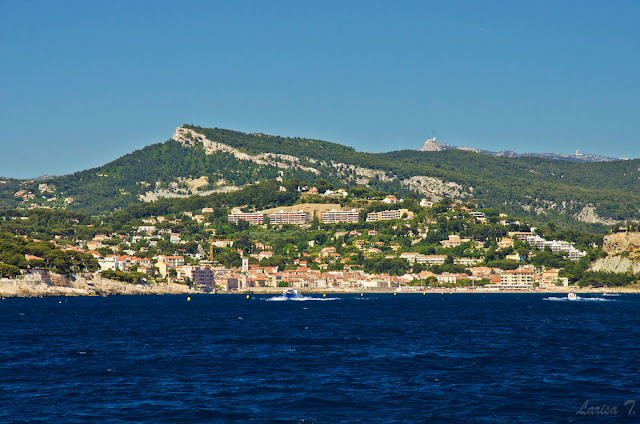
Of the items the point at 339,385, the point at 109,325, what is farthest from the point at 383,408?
the point at 109,325

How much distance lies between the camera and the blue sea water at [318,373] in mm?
32688

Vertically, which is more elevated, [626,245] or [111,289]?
[626,245]

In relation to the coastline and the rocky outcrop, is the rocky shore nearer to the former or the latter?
the coastline

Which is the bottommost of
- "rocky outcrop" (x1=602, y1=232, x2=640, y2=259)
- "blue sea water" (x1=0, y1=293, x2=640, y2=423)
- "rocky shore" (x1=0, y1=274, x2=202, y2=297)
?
"blue sea water" (x1=0, y1=293, x2=640, y2=423)

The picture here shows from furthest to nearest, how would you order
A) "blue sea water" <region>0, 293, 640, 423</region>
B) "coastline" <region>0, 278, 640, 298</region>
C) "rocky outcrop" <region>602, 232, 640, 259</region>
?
"rocky outcrop" <region>602, 232, 640, 259</region> < "coastline" <region>0, 278, 640, 298</region> < "blue sea water" <region>0, 293, 640, 423</region>

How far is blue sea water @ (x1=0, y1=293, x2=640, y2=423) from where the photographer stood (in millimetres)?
32688

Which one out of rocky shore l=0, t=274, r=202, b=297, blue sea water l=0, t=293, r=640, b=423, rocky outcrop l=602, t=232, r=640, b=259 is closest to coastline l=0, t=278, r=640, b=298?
rocky shore l=0, t=274, r=202, b=297

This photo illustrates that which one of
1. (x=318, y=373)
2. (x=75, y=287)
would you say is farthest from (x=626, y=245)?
(x=318, y=373)

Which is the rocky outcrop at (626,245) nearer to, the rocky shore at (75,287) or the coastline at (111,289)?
the coastline at (111,289)

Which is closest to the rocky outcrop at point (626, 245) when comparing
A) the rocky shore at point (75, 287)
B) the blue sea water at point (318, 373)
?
the rocky shore at point (75, 287)

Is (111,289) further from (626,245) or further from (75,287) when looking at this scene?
(626,245)

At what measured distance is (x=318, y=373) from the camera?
42750 mm

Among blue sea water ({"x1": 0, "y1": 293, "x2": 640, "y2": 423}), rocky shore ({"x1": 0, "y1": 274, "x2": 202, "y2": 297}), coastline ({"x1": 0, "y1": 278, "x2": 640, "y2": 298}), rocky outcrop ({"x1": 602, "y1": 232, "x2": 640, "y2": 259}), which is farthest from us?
rocky outcrop ({"x1": 602, "y1": 232, "x2": 640, "y2": 259})

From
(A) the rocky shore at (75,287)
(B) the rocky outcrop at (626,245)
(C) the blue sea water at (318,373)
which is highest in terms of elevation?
(B) the rocky outcrop at (626,245)
